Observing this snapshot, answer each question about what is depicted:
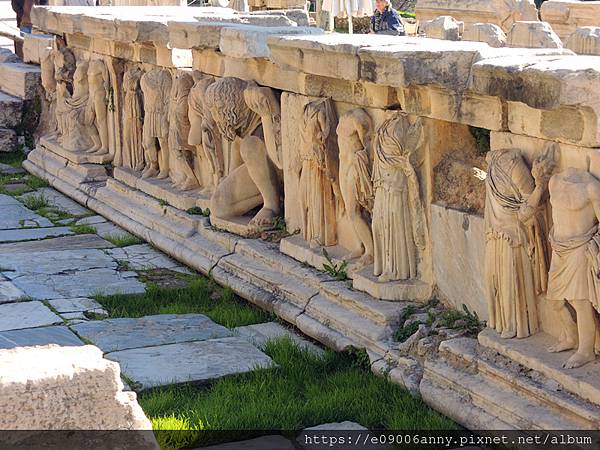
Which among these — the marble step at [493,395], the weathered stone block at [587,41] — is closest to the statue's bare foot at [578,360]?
the marble step at [493,395]

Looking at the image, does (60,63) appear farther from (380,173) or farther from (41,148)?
(380,173)

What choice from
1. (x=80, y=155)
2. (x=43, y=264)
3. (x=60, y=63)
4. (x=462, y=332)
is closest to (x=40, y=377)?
(x=462, y=332)

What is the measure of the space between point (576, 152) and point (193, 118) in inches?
180

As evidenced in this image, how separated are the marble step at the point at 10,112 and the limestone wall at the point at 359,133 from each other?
12.7 feet

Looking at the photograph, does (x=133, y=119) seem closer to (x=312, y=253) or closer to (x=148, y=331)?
(x=312, y=253)

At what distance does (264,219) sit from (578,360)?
11.3 ft

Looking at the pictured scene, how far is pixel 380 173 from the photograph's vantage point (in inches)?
247

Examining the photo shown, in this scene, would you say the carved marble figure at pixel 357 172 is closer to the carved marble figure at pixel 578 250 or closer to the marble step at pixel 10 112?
the carved marble figure at pixel 578 250

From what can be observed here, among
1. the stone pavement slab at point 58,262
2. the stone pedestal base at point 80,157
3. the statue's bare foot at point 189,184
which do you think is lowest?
the stone pavement slab at point 58,262

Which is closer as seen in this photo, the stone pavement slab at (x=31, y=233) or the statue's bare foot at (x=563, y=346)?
the statue's bare foot at (x=563, y=346)

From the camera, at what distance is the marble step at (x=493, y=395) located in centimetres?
479

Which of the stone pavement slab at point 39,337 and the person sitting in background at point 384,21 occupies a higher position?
the person sitting in background at point 384,21

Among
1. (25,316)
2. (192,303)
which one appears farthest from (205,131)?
(25,316)

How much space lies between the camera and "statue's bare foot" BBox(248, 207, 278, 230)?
7.92m
